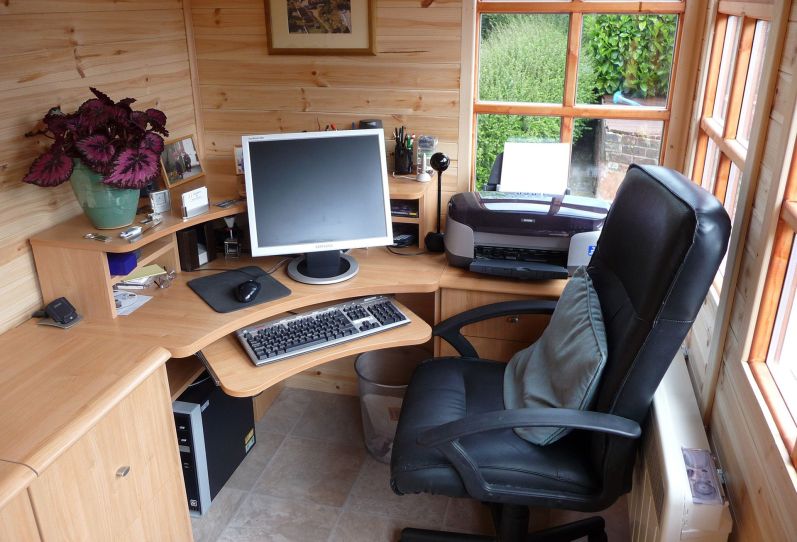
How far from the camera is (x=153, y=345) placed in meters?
1.88

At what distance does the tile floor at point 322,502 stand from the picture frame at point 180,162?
1.08 m

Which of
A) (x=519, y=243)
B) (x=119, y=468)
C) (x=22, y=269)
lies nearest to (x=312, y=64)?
(x=519, y=243)

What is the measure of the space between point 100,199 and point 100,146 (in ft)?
0.58

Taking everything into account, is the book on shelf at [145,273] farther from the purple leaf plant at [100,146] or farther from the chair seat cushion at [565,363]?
the chair seat cushion at [565,363]

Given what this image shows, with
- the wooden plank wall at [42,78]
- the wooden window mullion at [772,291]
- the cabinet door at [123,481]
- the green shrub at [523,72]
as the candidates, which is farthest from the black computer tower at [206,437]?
the wooden window mullion at [772,291]

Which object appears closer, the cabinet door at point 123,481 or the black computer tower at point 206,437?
the cabinet door at point 123,481

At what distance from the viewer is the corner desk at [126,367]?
58.4 inches

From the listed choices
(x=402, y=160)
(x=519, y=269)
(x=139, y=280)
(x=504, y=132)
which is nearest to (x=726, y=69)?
(x=504, y=132)

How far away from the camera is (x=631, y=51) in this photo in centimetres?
247

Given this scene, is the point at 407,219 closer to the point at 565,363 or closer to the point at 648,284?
the point at 565,363

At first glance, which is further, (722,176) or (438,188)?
(438,188)

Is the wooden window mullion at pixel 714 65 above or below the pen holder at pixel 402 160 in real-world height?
above

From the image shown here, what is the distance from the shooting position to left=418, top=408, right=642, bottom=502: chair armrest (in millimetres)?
1602

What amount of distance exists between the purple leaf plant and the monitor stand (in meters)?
0.59
